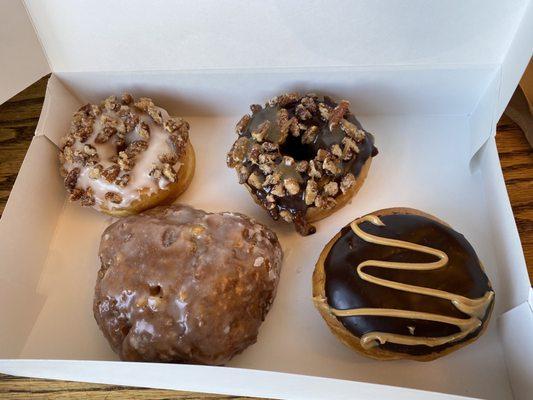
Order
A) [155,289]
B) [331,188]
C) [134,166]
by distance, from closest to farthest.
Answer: [155,289] < [331,188] < [134,166]

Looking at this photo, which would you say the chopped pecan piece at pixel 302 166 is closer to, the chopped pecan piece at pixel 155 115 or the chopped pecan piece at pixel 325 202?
the chopped pecan piece at pixel 325 202

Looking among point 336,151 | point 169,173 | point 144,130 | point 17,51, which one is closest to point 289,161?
point 336,151

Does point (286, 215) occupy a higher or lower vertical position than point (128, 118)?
lower

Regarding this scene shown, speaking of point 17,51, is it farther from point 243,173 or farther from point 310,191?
point 310,191

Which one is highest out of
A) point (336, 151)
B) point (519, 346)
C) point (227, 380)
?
point (336, 151)

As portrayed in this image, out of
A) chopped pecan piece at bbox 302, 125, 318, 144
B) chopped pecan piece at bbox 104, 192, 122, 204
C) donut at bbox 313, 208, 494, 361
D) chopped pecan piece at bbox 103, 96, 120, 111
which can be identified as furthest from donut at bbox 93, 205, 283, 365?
chopped pecan piece at bbox 103, 96, 120, 111

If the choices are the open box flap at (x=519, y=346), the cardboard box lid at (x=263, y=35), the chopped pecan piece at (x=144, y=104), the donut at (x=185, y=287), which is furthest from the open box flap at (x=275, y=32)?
the open box flap at (x=519, y=346)

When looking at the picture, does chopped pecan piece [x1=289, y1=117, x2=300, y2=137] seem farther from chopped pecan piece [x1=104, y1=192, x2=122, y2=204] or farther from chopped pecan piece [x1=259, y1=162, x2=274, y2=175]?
chopped pecan piece [x1=104, y1=192, x2=122, y2=204]
